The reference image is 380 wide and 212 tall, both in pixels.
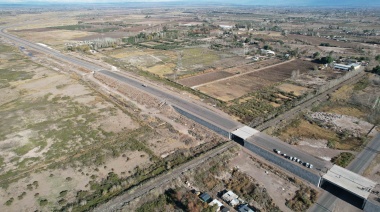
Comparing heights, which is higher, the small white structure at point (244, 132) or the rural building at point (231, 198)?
the small white structure at point (244, 132)

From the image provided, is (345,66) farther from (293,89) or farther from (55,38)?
(55,38)

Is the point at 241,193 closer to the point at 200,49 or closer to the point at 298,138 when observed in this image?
the point at 298,138

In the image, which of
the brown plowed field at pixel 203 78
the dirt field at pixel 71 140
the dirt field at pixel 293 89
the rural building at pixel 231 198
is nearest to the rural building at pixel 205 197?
the rural building at pixel 231 198

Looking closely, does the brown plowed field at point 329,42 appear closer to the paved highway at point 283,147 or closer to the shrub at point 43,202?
the paved highway at point 283,147

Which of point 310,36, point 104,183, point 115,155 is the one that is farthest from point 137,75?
point 310,36

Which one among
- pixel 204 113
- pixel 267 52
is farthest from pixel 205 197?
pixel 267 52

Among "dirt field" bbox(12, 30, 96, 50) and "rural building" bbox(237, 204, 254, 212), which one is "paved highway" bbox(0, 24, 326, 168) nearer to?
"rural building" bbox(237, 204, 254, 212)

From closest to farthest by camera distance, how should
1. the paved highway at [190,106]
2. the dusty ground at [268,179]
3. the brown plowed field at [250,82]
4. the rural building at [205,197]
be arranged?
the rural building at [205,197], the dusty ground at [268,179], the paved highway at [190,106], the brown plowed field at [250,82]
